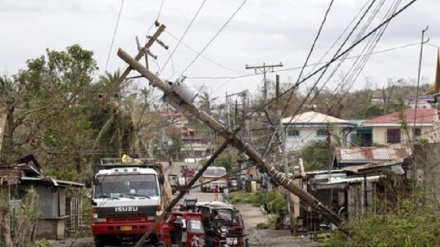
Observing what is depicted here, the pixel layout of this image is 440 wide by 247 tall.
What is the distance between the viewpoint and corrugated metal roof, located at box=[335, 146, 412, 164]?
3866cm

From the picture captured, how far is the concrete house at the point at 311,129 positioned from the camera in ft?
212

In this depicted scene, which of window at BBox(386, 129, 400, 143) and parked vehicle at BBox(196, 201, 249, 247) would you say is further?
window at BBox(386, 129, 400, 143)

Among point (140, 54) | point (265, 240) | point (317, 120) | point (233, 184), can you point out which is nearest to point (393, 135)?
point (317, 120)

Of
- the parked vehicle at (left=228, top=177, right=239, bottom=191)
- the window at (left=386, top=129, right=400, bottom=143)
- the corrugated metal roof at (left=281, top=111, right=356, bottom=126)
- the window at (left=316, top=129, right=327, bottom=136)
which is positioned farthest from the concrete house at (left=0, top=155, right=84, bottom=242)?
the parked vehicle at (left=228, top=177, right=239, bottom=191)

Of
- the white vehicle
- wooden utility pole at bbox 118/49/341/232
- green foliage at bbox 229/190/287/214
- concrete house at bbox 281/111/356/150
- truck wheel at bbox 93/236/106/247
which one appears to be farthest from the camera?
concrete house at bbox 281/111/356/150

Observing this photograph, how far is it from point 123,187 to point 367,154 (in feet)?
54.5

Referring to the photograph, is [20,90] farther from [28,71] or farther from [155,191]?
[155,191]

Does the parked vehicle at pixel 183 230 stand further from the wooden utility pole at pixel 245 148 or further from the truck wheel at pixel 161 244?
the wooden utility pole at pixel 245 148

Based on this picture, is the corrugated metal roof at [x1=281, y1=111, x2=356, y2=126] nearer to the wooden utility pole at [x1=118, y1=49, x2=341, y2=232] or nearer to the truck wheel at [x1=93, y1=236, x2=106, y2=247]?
the truck wheel at [x1=93, y1=236, x2=106, y2=247]

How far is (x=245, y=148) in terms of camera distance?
74.1 ft

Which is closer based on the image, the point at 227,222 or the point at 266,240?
the point at 227,222

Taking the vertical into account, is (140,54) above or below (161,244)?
above

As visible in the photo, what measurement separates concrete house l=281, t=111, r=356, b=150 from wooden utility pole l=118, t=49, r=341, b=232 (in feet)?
126

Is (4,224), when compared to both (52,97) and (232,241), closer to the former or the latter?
(232,241)
